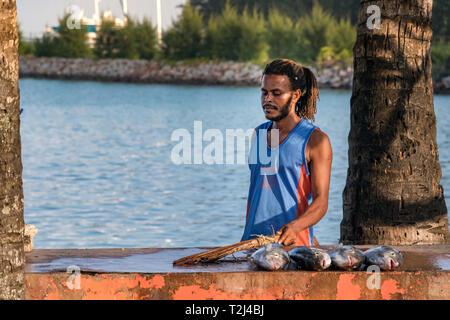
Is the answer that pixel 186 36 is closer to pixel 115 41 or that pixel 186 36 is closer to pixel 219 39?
pixel 219 39

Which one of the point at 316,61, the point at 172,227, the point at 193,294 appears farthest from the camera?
the point at 316,61

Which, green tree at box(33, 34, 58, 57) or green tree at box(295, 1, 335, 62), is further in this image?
green tree at box(33, 34, 58, 57)

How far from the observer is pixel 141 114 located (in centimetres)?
3962

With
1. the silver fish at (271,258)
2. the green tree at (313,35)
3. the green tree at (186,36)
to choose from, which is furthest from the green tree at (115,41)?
the silver fish at (271,258)

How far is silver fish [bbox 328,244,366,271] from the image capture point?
4.23 meters

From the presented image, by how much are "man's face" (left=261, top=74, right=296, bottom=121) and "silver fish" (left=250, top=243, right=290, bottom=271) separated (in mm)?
780

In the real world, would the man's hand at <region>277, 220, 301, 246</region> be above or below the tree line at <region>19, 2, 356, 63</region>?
below

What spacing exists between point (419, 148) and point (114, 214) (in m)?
9.09

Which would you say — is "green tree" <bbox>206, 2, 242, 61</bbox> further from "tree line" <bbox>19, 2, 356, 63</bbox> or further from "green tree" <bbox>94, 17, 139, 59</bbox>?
"green tree" <bbox>94, 17, 139, 59</bbox>

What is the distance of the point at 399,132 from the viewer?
20.3 feet

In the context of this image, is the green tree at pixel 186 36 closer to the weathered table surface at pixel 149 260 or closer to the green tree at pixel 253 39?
the green tree at pixel 253 39

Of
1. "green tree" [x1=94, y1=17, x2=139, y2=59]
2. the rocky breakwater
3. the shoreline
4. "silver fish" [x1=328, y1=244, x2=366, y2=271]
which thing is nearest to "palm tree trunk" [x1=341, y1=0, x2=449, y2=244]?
"silver fish" [x1=328, y1=244, x2=366, y2=271]
